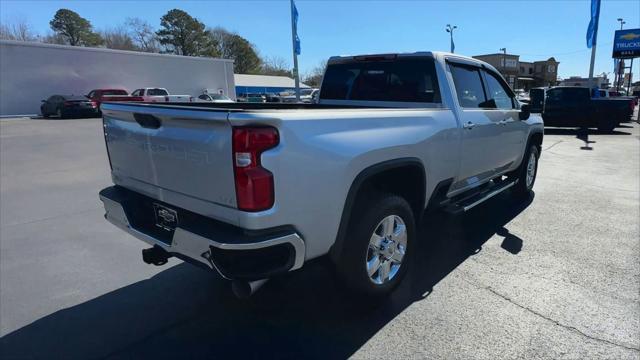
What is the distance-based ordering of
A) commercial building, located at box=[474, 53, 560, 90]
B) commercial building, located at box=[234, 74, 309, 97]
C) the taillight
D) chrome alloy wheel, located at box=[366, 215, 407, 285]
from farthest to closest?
1. commercial building, located at box=[474, 53, 560, 90]
2. commercial building, located at box=[234, 74, 309, 97]
3. chrome alloy wheel, located at box=[366, 215, 407, 285]
4. the taillight

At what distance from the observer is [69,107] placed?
23.3 metres

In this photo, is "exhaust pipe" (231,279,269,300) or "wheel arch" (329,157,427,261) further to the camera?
"wheel arch" (329,157,427,261)

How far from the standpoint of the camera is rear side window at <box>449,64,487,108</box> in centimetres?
410

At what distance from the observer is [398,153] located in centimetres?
295

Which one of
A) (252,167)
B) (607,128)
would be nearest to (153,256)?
(252,167)

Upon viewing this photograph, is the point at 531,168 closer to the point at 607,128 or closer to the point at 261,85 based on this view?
the point at 607,128

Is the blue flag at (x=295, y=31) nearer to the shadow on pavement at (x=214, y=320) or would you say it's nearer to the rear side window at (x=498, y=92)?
the rear side window at (x=498, y=92)

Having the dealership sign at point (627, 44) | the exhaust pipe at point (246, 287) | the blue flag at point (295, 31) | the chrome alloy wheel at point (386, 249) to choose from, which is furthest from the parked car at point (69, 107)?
the dealership sign at point (627, 44)

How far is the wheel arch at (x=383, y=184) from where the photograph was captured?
2590mm

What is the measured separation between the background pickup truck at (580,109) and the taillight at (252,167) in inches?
639

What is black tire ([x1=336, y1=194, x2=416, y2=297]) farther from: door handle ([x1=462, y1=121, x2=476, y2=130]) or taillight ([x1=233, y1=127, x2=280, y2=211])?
door handle ([x1=462, y1=121, x2=476, y2=130])

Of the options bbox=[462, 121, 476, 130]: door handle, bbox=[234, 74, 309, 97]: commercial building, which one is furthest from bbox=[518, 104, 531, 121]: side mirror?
bbox=[234, 74, 309, 97]: commercial building

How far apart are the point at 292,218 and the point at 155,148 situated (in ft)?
3.50

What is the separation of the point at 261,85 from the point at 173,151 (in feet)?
200
